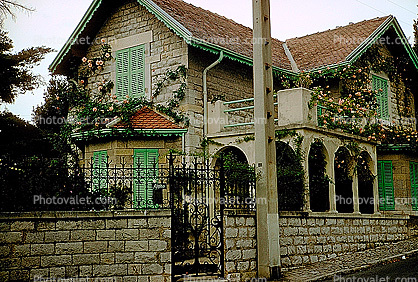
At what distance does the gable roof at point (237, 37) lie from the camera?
51.5 feet

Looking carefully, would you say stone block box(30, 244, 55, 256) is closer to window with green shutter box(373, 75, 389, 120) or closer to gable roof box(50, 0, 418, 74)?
gable roof box(50, 0, 418, 74)

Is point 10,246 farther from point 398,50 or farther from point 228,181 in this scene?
point 398,50

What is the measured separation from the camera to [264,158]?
1098cm

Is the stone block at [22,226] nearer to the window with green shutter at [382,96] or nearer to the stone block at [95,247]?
the stone block at [95,247]

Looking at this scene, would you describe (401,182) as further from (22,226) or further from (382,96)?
(22,226)

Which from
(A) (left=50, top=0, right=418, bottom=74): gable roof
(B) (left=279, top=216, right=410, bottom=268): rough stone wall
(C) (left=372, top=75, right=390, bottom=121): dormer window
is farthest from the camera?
(C) (left=372, top=75, right=390, bottom=121): dormer window

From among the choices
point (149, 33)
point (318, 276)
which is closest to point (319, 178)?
point (318, 276)

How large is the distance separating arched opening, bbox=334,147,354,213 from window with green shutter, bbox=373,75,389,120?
4.09 m

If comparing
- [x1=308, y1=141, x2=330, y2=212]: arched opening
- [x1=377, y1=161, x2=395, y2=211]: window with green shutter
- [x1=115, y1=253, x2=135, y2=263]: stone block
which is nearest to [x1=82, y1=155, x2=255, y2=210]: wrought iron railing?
[x1=115, y1=253, x2=135, y2=263]: stone block

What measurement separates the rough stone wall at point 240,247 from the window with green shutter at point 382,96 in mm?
10704

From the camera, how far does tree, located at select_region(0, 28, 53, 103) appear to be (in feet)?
58.1

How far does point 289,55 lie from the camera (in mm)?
21062

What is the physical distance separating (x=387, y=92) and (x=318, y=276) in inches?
462

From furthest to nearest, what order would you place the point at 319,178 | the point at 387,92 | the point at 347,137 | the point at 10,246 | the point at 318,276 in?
the point at 387,92, the point at 347,137, the point at 319,178, the point at 318,276, the point at 10,246
